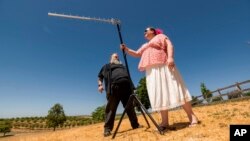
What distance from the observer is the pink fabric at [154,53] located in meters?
5.02

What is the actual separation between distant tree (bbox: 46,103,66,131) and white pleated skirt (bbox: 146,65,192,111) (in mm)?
57113

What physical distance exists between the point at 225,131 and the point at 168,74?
63.1 inches

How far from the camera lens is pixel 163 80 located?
16.0 ft

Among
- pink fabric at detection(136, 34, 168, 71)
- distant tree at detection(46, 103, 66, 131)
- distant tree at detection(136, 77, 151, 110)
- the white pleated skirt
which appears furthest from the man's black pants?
distant tree at detection(46, 103, 66, 131)

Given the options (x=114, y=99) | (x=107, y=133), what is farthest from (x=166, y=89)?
(x=107, y=133)

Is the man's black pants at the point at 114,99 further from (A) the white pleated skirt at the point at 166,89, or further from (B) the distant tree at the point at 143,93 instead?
(B) the distant tree at the point at 143,93

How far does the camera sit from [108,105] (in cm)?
614

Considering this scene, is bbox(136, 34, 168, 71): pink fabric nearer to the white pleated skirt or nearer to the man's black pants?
the white pleated skirt

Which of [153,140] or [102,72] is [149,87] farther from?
[102,72]

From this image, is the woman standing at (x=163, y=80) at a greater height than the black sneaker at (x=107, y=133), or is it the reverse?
the woman standing at (x=163, y=80)

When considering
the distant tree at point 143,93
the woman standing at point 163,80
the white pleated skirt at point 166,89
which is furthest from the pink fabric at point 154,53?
the distant tree at point 143,93

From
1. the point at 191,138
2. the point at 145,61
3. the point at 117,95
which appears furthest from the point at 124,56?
the point at 191,138

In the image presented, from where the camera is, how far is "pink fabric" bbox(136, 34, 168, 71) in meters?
5.02

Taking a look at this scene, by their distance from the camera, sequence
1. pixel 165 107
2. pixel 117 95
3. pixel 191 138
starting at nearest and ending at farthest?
pixel 191 138
pixel 165 107
pixel 117 95
